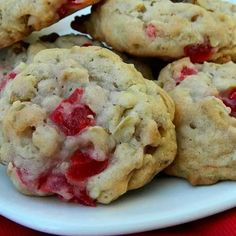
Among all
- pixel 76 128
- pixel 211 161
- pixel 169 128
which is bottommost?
pixel 211 161

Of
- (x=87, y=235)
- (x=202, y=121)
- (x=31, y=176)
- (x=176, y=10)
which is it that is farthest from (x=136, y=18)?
(x=87, y=235)

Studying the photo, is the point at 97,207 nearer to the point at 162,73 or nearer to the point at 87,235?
the point at 87,235

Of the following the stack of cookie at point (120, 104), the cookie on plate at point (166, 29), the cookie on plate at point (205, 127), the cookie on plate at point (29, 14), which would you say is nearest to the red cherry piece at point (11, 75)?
the stack of cookie at point (120, 104)

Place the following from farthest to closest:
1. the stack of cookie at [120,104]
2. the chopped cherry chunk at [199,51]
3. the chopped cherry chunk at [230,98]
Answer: the chopped cherry chunk at [199,51], the chopped cherry chunk at [230,98], the stack of cookie at [120,104]

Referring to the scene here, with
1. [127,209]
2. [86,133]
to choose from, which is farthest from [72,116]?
[127,209]

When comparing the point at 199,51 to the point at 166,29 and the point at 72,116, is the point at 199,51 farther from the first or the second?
the point at 72,116

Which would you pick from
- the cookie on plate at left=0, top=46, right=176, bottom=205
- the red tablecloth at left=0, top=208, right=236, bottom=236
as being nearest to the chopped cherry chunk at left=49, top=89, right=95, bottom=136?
the cookie on plate at left=0, top=46, right=176, bottom=205

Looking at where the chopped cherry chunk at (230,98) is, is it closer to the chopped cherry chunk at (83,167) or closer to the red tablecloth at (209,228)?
the red tablecloth at (209,228)
